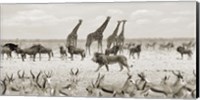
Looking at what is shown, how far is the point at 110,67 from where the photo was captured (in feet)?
8.52

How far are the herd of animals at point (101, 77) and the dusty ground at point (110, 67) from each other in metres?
0.02

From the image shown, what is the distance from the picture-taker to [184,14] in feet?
8.13

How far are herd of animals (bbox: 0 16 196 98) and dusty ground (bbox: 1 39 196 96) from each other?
20mm

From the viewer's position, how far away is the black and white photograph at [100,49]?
8.20 feet

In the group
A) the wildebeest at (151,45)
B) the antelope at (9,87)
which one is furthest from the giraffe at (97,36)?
the antelope at (9,87)

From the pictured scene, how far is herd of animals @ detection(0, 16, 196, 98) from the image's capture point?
8.22 ft

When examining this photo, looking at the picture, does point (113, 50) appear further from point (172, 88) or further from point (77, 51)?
point (172, 88)

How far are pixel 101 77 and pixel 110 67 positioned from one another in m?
0.07

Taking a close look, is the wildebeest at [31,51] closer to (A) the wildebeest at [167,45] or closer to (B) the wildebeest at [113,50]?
(B) the wildebeest at [113,50]

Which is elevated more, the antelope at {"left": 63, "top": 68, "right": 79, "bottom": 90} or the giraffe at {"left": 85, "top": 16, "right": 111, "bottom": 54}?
the giraffe at {"left": 85, "top": 16, "right": 111, "bottom": 54}

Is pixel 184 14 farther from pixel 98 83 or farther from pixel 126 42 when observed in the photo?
pixel 98 83

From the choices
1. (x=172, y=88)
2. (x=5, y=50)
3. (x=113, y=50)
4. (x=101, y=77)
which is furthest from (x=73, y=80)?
(x=172, y=88)

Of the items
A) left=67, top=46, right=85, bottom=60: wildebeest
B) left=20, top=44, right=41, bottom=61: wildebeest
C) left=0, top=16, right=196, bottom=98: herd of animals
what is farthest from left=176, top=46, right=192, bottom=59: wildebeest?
left=20, top=44, right=41, bottom=61: wildebeest

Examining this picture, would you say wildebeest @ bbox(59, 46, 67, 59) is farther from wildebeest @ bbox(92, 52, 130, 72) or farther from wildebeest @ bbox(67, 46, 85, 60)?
wildebeest @ bbox(92, 52, 130, 72)
